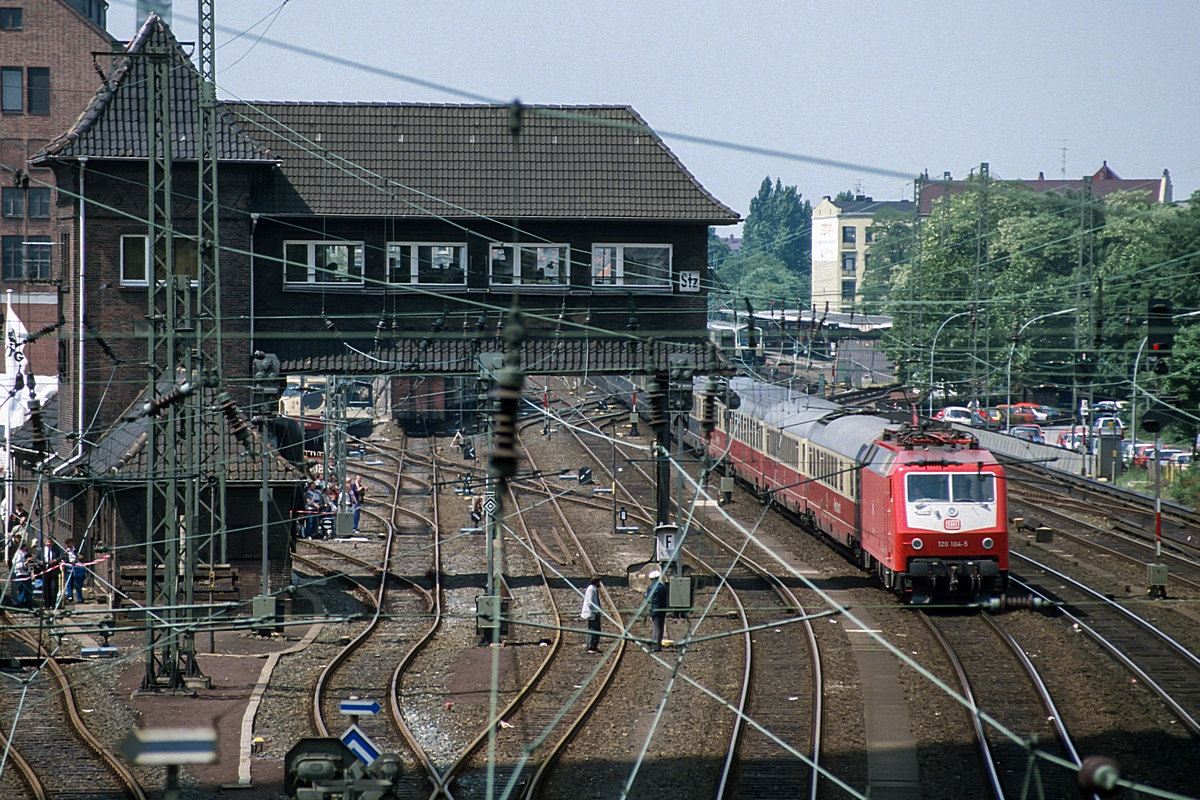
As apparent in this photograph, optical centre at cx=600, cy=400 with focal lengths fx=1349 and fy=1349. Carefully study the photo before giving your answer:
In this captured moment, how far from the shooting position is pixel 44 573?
2277cm

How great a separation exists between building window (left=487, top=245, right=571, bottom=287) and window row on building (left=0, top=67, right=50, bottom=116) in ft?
107

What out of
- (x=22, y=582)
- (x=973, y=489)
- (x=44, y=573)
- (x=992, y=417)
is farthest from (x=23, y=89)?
(x=973, y=489)

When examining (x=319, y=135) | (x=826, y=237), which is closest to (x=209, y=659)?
(x=319, y=135)

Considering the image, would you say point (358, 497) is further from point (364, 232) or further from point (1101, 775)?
point (1101, 775)

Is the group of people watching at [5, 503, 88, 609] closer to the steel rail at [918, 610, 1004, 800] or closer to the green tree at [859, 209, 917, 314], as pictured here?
the steel rail at [918, 610, 1004, 800]

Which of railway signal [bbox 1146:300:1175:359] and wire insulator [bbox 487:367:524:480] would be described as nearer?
wire insulator [bbox 487:367:524:480]

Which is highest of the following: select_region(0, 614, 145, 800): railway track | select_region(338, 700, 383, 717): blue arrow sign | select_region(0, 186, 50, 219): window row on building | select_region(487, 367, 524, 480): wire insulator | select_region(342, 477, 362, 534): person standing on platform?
select_region(0, 186, 50, 219): window row on building

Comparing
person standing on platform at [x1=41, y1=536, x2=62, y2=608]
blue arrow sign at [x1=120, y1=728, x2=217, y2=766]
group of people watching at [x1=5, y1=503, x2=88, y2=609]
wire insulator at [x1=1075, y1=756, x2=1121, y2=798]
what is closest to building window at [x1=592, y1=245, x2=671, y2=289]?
group of people watching at [x1=5, y1=503, x2=88, y2=609]

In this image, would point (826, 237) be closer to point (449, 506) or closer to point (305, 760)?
point (449, 506)

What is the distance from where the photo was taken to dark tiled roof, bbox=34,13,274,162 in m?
28.2

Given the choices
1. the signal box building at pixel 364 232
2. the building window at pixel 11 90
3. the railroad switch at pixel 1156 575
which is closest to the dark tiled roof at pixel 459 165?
the signal box building at pixel 364 232

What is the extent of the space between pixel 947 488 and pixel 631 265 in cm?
969

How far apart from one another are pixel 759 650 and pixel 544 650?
3404 millimetres

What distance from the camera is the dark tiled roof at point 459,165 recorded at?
28953 mm
